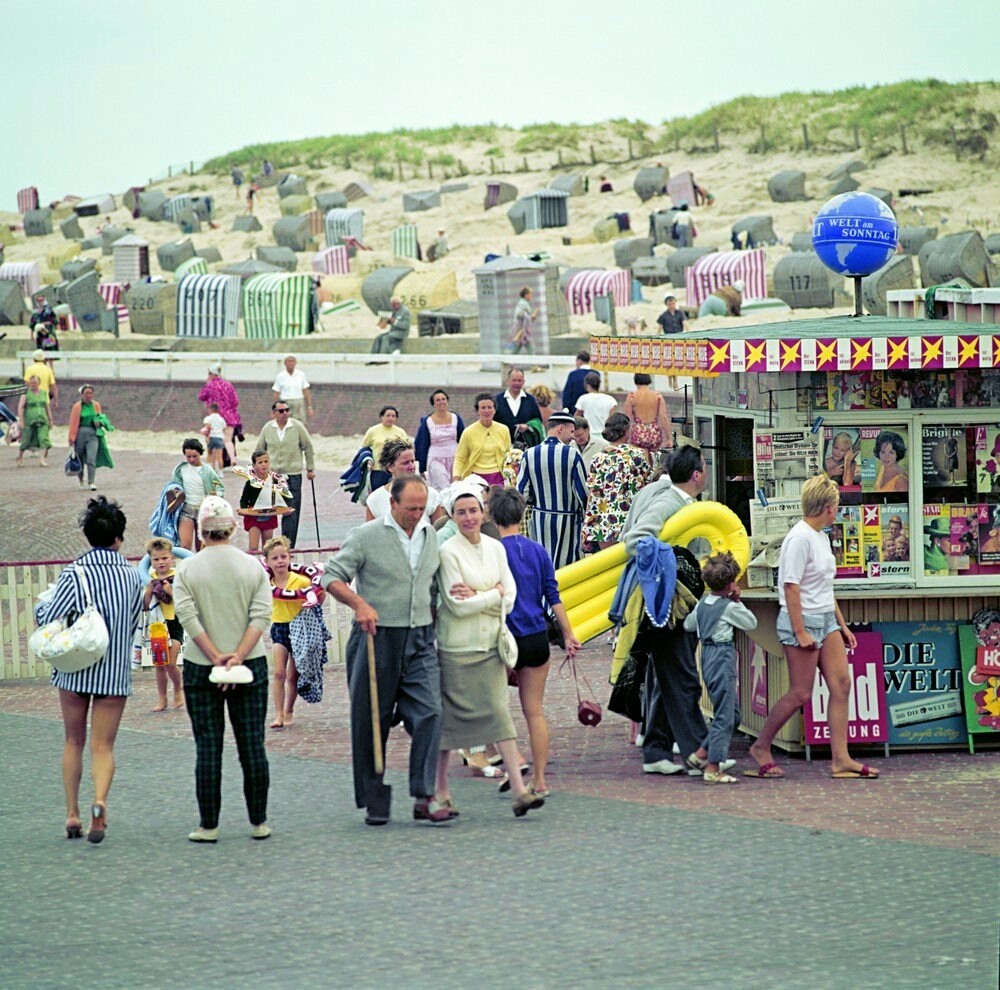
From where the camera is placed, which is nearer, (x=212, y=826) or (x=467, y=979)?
(x=467, y=979)

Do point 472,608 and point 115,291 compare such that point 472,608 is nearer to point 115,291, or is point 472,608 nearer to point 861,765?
point 861,765

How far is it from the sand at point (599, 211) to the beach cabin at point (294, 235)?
8.08 ft

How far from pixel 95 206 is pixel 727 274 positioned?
55.9 m

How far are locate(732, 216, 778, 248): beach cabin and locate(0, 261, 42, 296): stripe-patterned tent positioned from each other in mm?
24996

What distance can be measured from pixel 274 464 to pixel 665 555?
9.04 meters

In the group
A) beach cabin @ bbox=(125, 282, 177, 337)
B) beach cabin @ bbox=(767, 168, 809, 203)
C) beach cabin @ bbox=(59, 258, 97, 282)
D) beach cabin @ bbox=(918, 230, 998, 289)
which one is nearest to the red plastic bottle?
beach cabin @ bbox=(918, 230, 998, 289)

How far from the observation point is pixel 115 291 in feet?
180

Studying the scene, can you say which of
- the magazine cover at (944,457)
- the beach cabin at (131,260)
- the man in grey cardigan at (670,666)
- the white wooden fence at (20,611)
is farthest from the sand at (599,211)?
the man in grey cardigan at (670,666)

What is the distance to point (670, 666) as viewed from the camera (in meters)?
9.62

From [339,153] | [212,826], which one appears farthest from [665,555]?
[339,153]

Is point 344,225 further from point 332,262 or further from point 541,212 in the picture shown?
point 332,262

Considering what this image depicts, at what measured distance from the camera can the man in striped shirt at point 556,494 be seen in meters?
12.8

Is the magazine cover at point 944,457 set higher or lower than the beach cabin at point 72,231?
lower

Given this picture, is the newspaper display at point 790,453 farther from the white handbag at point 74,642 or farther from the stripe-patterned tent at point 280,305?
the stripe-patterned tent at point 280,305
